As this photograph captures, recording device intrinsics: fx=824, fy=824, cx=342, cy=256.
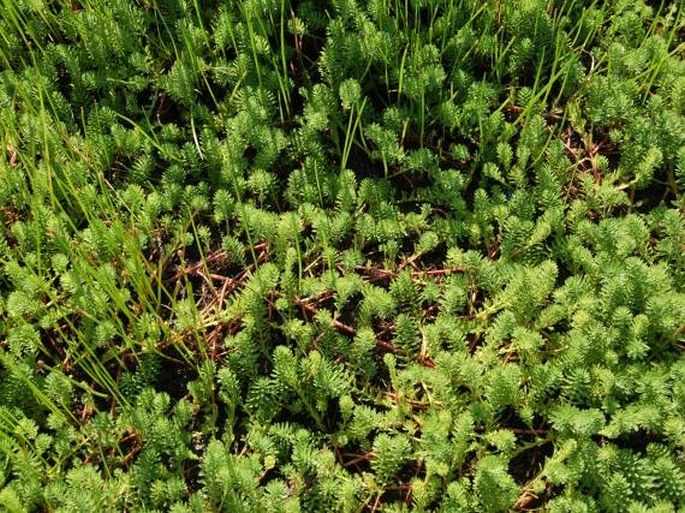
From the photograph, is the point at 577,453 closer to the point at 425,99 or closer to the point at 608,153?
the point at 608,153

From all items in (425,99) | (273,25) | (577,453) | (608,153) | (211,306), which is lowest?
(577,453)

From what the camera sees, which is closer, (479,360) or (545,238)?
(479,360)

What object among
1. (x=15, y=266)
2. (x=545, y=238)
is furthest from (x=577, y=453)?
(x=15, y=266)

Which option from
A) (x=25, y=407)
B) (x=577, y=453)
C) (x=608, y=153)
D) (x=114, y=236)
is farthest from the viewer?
(x=608, y=153)

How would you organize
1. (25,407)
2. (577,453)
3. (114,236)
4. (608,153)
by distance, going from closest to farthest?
1. (577,453)
2. (25,407)
3. (114,236)
4. (608,153)

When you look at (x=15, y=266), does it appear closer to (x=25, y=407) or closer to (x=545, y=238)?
(x=25, y=407)

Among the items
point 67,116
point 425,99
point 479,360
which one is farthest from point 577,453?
point 67,116

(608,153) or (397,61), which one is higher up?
Answer: (397,61)
